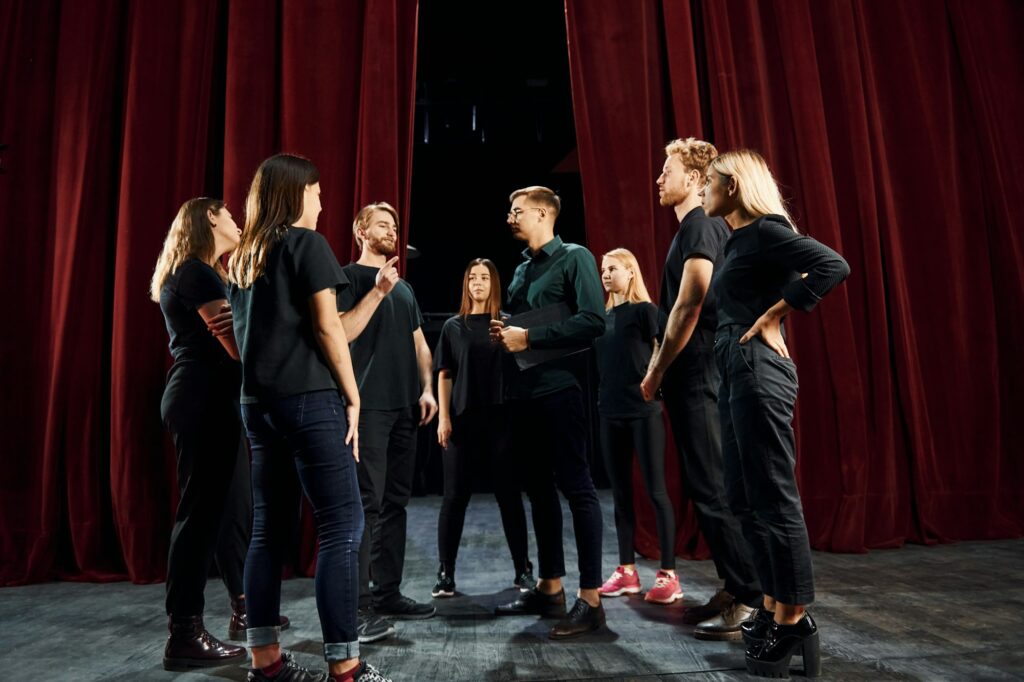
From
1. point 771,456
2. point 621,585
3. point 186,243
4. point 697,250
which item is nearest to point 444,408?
point 621,585

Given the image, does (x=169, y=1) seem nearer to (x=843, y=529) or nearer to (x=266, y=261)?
(x=266, y=261)

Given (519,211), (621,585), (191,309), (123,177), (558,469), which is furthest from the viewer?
(123,177)

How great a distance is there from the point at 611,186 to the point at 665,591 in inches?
80.1

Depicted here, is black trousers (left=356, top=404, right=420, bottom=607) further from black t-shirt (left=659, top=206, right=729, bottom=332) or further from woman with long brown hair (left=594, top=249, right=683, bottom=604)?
black t-shirt (left=659, top=206, right=729, bottom=332)

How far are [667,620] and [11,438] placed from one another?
3.10 m

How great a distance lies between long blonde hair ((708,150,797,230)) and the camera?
70.1 inches

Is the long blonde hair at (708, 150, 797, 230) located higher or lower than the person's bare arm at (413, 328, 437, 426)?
higher

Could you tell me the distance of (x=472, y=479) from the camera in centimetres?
269

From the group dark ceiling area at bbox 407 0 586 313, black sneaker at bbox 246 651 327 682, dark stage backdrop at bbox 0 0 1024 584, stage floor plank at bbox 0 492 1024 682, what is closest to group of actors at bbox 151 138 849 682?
black sneaker at bbox 246 651 327 682

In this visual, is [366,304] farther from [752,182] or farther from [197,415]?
[752,182]

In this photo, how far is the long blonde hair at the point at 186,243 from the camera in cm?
204

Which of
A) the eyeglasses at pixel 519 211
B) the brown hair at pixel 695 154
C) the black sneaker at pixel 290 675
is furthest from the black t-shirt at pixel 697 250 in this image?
the black sneaker at pixel 290 675

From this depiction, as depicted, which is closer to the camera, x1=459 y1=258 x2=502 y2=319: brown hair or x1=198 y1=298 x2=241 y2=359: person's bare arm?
x1=198 y1=298 x2=241 y2=359: person's bare arm

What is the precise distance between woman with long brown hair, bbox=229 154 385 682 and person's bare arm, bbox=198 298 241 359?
13.5 inches
